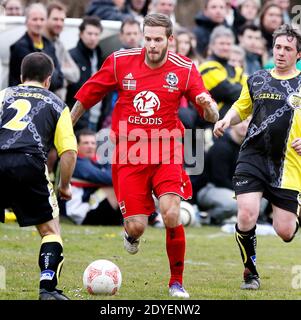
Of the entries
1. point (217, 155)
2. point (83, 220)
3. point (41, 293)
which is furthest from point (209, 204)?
point (41, 293)

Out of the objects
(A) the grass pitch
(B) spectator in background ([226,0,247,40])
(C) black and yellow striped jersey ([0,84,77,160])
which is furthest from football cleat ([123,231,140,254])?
(B) spectator in background ([226,0,247,40])

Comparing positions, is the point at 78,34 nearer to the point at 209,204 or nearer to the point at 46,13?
the point at 46,13


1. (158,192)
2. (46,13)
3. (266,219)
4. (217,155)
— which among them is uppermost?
(46,13)

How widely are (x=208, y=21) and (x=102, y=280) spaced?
853cm

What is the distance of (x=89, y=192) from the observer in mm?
12781

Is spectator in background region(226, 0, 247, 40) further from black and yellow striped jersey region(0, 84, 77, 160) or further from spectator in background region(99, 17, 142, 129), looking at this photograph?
black and yellow striped jersey region(0, 84, 77, 160)

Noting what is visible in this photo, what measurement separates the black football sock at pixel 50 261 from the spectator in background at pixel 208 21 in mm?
8446

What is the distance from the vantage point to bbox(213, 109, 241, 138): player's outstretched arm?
7988 millimetres

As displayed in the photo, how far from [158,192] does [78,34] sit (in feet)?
21.7

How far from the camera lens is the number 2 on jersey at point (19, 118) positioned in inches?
280

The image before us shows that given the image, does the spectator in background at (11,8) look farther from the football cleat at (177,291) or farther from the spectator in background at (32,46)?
the football cleat at (177,291)

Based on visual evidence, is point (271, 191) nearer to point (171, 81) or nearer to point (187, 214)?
point (171, 81)
